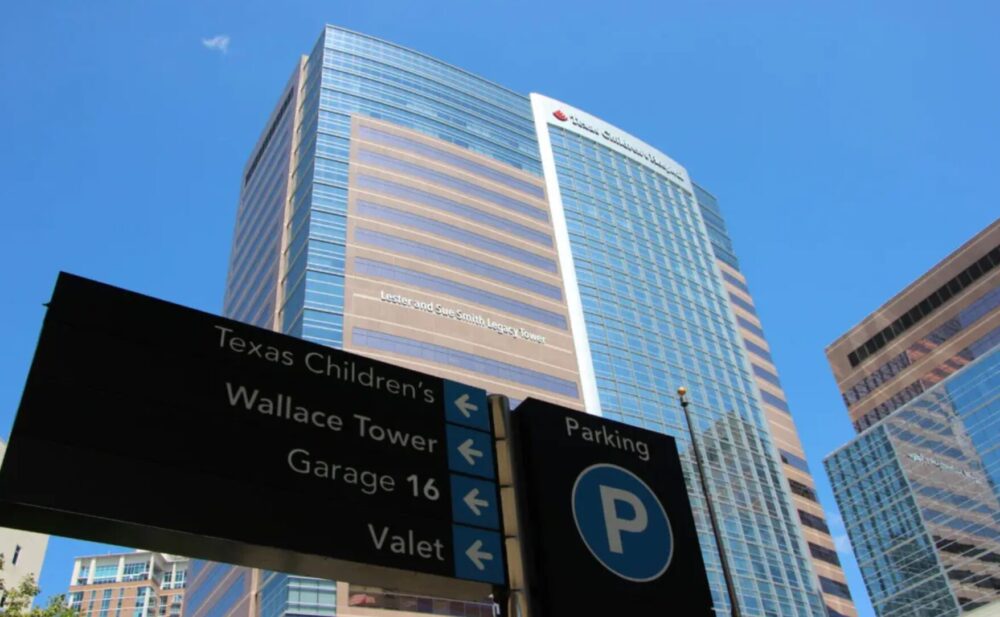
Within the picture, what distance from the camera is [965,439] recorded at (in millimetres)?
99125

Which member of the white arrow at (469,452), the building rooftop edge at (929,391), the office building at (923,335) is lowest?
the white arrow at (469,452)

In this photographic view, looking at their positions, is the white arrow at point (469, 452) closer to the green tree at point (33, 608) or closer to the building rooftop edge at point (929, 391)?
the green tree at point (33, 608)

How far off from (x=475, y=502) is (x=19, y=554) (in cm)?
4264

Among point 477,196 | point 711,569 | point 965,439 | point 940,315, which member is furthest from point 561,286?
point 940,315

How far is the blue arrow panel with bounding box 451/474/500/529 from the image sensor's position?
7.74m

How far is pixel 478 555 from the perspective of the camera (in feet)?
24.7

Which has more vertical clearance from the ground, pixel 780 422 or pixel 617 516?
pixel 780 422

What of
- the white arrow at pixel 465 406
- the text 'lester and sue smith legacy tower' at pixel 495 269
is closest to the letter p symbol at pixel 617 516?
the white arrow at pixel 465 406

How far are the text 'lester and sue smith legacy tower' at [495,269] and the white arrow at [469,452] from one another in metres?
50.7

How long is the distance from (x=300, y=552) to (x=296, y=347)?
6.48 feet

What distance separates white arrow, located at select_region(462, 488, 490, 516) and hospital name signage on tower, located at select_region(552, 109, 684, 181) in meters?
97.4

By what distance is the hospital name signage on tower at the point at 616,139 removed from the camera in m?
103

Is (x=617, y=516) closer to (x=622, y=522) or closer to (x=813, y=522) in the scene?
(x=622, y=522)

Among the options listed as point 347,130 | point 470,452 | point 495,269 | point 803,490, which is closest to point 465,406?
point 470,452
